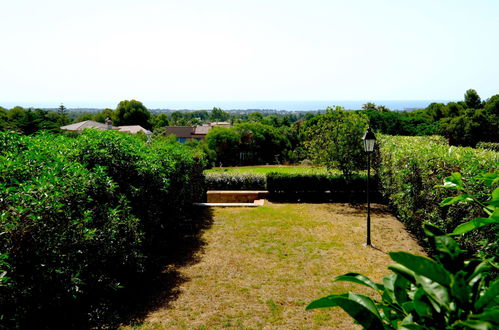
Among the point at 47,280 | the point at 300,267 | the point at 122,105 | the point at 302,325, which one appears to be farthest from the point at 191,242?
the point at 122,105

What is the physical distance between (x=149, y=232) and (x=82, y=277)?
11.6 feet

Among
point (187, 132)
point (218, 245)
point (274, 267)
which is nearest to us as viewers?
point (274, 267)

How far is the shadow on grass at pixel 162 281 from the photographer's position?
23.1 ft

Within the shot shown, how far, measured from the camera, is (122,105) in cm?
7888

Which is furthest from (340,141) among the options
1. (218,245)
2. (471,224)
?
(471,224)

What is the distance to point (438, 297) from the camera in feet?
2.76

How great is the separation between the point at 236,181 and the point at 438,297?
19972 mm

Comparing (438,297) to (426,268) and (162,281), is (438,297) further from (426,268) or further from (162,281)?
(162,281)

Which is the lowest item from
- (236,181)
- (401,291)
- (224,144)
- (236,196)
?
(236,196)

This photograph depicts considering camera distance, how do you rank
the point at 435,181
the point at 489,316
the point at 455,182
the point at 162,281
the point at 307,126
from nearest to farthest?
the point at 489,316 → the point at 455,182 → the point at 162,281 → the point at 435,181 → the point at 307,126

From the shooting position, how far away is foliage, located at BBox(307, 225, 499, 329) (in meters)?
0.82

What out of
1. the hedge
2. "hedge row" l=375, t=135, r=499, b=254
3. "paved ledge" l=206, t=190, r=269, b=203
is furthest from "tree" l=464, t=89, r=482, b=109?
"hedge row" l=375, t=135, r=499, b=254

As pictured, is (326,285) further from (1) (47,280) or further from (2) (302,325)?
(1) (47,280)

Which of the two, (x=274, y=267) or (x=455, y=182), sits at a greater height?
(x=455, y=182)
